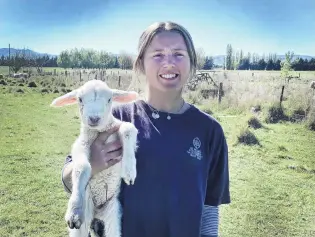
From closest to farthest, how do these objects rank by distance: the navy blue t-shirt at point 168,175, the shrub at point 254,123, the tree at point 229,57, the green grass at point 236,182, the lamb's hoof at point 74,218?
the lamb's hoof at point 74,218 < the navy blue t-shirt at point 168,175 < the green grass at point 236,182 < the shrub at point 254,123 < the tree at point 229,57

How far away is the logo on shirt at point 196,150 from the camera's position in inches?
74.1

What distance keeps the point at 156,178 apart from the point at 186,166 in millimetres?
152

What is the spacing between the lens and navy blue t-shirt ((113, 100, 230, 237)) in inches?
71.1

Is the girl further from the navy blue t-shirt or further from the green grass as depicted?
the green grass

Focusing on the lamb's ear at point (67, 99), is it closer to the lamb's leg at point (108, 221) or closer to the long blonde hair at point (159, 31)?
the long blonde hair at point (159, 31)

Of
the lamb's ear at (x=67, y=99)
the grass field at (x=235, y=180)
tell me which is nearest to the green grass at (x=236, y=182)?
the grass field at (x=235, y=180)

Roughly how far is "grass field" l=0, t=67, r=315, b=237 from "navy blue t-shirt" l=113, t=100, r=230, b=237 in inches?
131

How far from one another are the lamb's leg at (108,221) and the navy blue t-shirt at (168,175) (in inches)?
2.8

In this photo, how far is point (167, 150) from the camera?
1.84 metres

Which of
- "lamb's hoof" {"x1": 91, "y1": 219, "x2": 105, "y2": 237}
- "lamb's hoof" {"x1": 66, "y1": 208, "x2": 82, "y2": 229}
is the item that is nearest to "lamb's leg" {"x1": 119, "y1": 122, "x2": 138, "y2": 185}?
"lamb's hoof" {"x1": 66, "y1": 208, "x2": 82, "y2": 229}

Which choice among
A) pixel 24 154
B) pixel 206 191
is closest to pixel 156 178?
pixel 206 191

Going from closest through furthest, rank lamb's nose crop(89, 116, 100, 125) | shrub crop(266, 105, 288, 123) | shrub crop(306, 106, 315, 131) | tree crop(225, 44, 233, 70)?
lamb's nose crop(89, 116, 100, 125) < shrub crop(306, 106, 315, 131) < shrub crop(266, 105, 288, 123) < tree crop(225, 44, 233, 70)

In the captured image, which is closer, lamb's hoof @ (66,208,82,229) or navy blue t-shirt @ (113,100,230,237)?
lamb's hoof @ (66,208,82,229)

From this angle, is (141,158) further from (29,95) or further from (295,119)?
(29,95)
